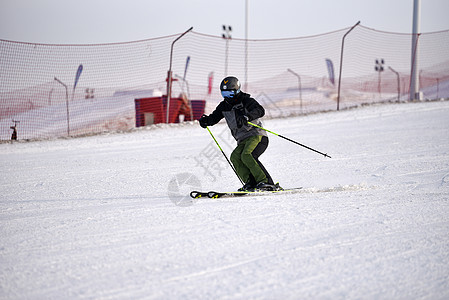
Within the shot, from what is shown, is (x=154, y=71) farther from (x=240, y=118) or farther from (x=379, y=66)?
(x=379, y=66)

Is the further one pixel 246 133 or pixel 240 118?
pixel 246 133

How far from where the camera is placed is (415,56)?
14227mm

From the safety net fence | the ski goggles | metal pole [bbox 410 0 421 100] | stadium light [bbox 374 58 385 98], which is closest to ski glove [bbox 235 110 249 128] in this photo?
the ski goggles

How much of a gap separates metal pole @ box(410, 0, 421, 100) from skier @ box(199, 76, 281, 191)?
1209 centimetres

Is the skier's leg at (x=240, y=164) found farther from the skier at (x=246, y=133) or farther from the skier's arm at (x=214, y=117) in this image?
the skier's arm at (x=214, y=117)

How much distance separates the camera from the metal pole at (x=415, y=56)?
14261 millimetres

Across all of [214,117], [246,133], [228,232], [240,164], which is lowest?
[228,232]

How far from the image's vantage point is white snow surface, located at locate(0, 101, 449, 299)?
2.15m

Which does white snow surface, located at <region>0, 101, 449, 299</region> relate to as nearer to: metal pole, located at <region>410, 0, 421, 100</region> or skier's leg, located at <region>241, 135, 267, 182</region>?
skier's leg, located at <region>241, 135, 267, 182</region>

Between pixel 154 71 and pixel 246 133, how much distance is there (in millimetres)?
8657

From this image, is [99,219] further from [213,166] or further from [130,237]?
[213,166]

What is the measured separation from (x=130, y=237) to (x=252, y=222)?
3.34 ft

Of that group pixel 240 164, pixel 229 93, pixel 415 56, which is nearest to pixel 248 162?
pixel 240 164

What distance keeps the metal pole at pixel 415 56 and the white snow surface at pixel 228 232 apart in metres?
8.77
